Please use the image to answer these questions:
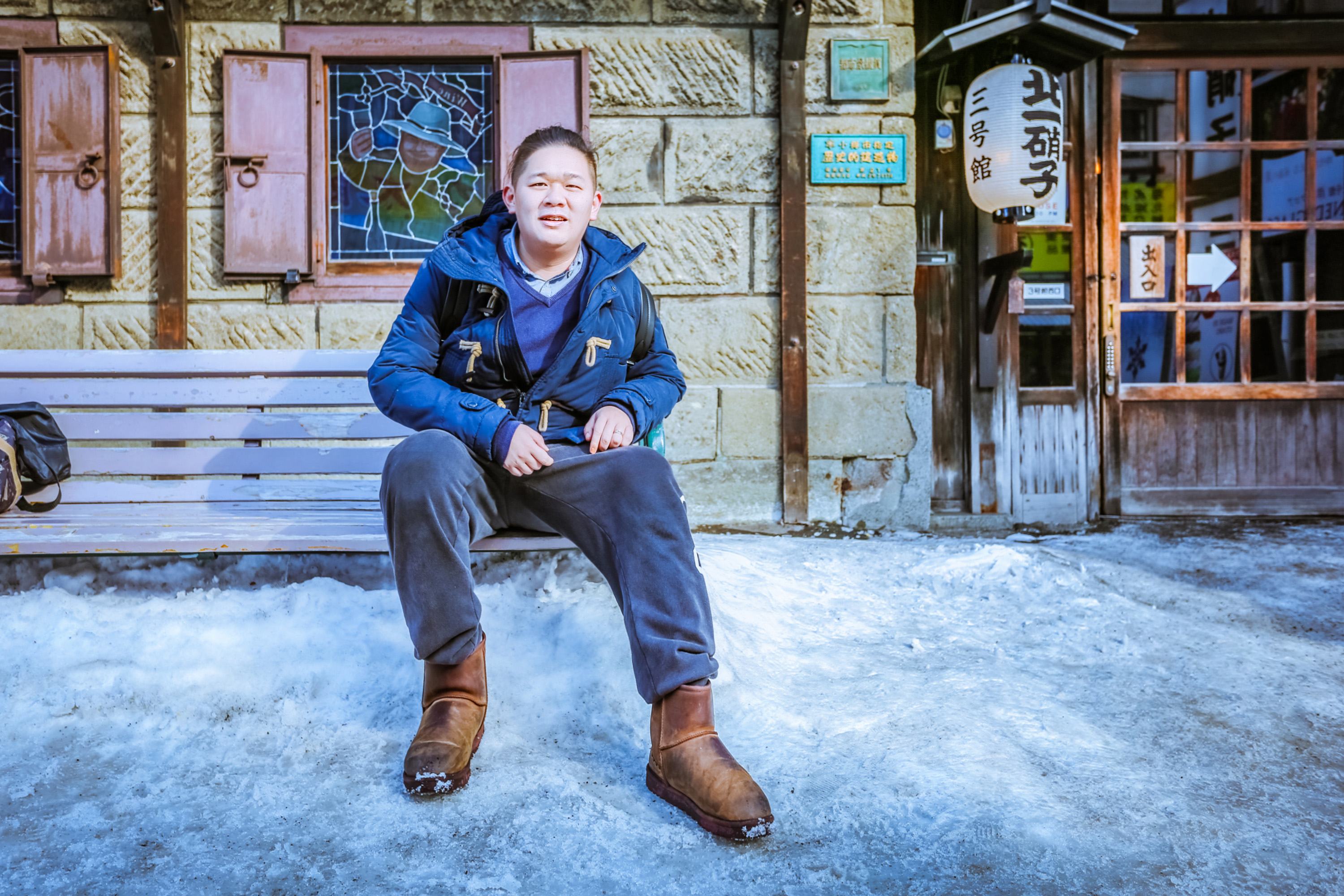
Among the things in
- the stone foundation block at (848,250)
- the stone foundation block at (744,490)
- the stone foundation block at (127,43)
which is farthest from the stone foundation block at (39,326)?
the stone foundation block at (848,250)

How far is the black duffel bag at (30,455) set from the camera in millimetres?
2500

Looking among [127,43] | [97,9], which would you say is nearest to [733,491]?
[127,43]

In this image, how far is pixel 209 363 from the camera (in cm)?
285

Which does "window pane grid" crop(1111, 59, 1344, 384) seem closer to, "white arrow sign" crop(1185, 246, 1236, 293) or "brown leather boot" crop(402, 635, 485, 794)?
"white arrow sign" crop(1185, 246, 1236, 293)

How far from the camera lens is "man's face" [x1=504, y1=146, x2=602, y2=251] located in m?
1.92

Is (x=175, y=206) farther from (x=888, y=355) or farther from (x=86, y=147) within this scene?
(x=888, y=355)

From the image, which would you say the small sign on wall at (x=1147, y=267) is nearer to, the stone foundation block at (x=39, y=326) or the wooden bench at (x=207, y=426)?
the wooden bench at (x=207, y=426)

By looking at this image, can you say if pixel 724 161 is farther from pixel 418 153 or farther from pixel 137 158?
pixel 137 158

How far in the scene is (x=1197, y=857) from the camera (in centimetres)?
149

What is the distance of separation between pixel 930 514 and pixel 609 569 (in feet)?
10.5

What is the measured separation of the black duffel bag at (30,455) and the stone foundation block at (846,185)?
3363 mm

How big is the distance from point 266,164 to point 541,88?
141cm

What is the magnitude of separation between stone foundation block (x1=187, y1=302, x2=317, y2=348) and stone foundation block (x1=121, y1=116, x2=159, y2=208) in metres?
0.60

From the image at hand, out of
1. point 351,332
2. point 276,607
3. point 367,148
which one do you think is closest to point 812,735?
point 276,607
